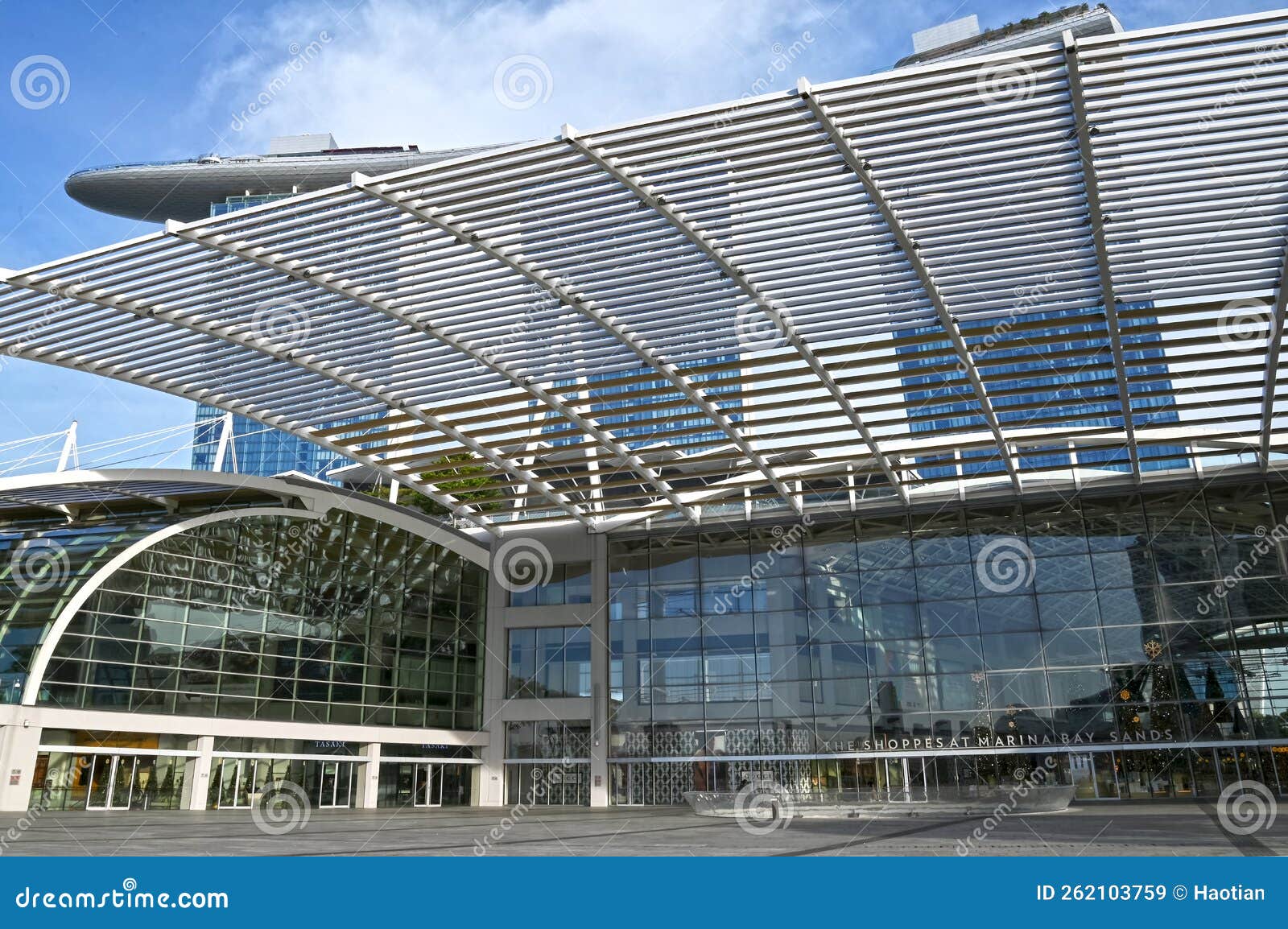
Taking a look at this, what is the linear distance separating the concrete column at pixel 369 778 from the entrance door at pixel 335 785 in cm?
34

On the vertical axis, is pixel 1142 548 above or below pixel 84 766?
above

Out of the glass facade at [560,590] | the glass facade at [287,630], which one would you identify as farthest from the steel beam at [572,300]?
the glass facade at [287,630]

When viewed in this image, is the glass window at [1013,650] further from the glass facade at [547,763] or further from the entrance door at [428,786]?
the entrance door at [428,786]

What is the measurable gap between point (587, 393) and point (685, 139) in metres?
12.1

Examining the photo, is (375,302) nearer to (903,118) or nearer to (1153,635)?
(903,118)

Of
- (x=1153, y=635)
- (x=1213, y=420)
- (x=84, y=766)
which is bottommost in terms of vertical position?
(x=84, y=766)

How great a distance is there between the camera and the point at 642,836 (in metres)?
16.8

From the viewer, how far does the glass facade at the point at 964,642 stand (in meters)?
29.0

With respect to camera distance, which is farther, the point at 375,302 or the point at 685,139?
the point at 375,302

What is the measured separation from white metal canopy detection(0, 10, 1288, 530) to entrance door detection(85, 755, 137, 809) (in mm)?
9444

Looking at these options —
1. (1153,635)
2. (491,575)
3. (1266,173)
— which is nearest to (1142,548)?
(1153,635)

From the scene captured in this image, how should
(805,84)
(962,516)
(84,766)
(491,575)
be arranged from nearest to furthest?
(805,84)
(84,766)
(962,516)
(491,575)

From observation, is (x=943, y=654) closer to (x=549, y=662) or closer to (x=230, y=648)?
(x=549, y=662)

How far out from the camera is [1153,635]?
29562 mm
